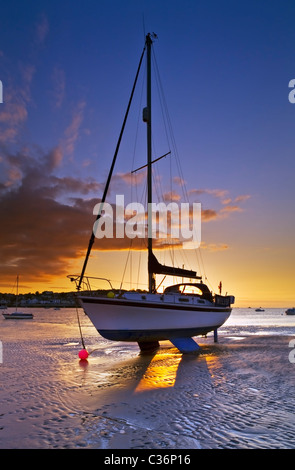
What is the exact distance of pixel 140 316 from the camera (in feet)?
52.0

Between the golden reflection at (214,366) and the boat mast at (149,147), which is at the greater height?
the boat mast at (149,147)

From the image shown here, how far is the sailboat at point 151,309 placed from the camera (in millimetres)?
15453

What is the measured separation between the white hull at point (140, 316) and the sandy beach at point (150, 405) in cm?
→ 146

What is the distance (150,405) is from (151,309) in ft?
23.9

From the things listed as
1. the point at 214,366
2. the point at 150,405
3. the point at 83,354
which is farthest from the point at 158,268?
the point at 150,405

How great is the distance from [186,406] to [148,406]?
958mm

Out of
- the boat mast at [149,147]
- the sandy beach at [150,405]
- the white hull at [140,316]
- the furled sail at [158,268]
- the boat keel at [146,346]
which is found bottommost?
the boat keel at [146,346]

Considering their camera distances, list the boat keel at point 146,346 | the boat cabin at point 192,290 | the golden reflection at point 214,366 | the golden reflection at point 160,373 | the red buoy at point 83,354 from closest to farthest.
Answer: the golden reflection at point 160,373, the golden reflection at point 214,366, the red buoy at point 83,354, the boat keel at point 146,346, the boat cabin at point 192,290

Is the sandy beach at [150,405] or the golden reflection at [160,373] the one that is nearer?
the sandy beach at [150,405]

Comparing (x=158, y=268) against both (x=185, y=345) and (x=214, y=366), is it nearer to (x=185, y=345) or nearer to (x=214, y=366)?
(x=185, y=345)

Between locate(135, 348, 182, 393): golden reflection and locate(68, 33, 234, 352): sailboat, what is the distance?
3.17 feet

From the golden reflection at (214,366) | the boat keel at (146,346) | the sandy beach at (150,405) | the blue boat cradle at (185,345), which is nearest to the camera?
the sandy beach at (150,405)

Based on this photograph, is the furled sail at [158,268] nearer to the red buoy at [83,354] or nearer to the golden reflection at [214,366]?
the golden reflection at [214,366]

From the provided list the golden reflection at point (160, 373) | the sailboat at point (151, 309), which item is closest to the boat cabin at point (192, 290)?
the sailboat at point (151, 309)
